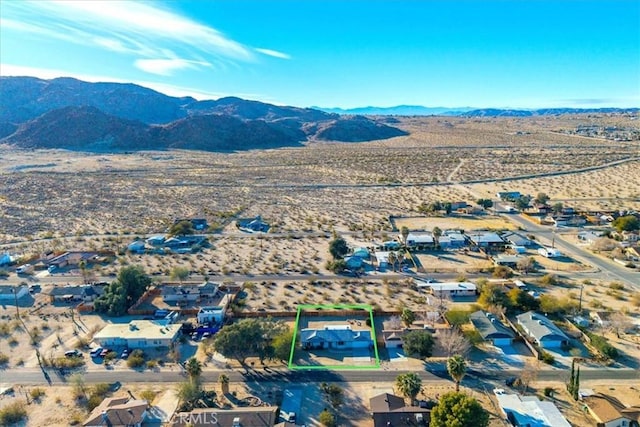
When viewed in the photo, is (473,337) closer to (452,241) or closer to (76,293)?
(452,241)

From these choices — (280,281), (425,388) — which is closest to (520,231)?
(280,281)

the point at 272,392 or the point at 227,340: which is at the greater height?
the point at 227,340

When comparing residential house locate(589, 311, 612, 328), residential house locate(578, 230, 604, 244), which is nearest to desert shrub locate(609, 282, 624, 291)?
residential house locate(589, 311, 612, 328)

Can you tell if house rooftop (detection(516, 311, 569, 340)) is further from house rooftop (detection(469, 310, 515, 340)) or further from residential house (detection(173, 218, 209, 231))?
residential house (detection(173, 218, 209, 231))

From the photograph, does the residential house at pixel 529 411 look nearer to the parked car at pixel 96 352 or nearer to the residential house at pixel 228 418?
the residential house at pixel 228 418

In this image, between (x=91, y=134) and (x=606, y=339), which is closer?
(x=606, y=339)

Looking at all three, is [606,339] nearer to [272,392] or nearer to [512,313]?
[512,313]

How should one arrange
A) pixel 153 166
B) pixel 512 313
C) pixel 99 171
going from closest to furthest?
pixel 512 313 → pixel 99 171 → pixel 153 166

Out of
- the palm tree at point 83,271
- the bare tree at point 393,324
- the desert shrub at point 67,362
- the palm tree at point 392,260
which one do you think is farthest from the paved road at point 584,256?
the palm tree at point 83,271
